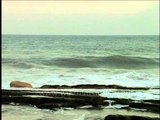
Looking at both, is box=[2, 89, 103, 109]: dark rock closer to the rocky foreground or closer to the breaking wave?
the rocky foreground

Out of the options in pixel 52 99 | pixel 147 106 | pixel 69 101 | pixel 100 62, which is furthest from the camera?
pixel 100 62

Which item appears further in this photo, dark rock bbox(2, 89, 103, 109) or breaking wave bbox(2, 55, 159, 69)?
breaking wave bbox(2, 55, 159, 69)

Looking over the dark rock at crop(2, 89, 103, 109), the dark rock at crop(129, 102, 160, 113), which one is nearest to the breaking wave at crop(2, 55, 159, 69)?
the dark rock at crop(2, 89, 103, 109)

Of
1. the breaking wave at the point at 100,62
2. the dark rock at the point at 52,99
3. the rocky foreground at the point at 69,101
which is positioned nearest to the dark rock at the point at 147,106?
Answer: the rocky foreground at the point at 69,101

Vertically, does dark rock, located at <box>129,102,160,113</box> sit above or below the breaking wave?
below

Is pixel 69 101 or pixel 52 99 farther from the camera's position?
pixel 52 99

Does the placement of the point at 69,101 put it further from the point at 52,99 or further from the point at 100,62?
the point at 100,62

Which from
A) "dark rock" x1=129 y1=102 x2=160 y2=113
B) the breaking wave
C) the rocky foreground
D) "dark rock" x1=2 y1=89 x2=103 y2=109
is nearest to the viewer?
"dark rock" x1=129 y1=102 x2=160 y2=113

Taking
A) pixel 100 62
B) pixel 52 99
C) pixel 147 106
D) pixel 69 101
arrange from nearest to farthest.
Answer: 1. pixel 147 106
2. pixel 69 101
3. pixel 52 99
4. pixel 100 62

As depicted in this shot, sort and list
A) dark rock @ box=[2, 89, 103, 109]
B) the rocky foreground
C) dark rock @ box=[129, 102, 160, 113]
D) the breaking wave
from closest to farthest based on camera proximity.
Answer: dark rock @ box=[129, 102, 160, 113], the rocky foreground, dark rock @ box=[2, 89, 103, 109], the breaking wave

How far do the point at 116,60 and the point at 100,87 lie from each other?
81.7 feet

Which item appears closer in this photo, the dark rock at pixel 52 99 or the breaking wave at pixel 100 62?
the dark rock at pixel 52 99

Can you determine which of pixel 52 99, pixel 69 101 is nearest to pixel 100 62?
pixel 52 99

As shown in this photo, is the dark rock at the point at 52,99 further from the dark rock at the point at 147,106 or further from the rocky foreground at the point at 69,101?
the dark rock at the point at 147,106
